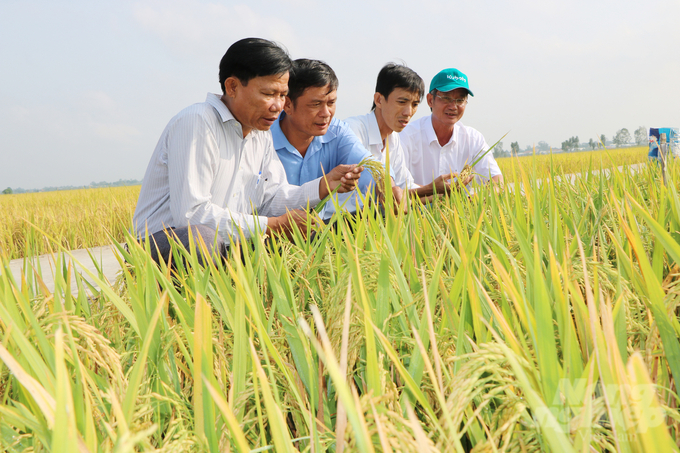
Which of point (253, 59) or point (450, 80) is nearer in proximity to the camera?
point (253, 59)

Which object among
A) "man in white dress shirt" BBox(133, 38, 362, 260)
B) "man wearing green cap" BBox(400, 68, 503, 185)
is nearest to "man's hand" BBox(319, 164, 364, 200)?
"man in white dress shirt" BBox(133, 38, 362, 260)

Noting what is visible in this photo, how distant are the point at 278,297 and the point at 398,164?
94.9 inches

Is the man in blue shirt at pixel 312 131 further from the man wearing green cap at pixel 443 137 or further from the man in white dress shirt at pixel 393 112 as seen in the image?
the man wearing green cap at pixel 443 137

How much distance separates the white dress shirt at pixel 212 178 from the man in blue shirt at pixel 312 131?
0.32 meters

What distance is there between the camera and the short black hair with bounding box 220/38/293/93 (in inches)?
71.1

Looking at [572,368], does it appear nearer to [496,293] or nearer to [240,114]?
[496,293]

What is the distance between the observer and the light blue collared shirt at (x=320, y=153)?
2.70 m

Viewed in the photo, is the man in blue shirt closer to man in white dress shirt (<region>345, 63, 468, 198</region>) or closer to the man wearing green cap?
man in white dress shirt (<region>345, 63, 468, 198</region>)

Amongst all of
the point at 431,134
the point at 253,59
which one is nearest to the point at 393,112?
the point at 431,134

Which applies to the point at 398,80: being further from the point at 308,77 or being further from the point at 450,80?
the point at 308,77

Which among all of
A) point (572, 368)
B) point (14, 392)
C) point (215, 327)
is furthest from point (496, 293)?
point (14, 392)

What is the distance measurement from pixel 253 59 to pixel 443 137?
2.10 m

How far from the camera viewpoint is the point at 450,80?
317 cm

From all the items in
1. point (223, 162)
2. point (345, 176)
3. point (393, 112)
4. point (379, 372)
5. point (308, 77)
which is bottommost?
point (379, 372)
